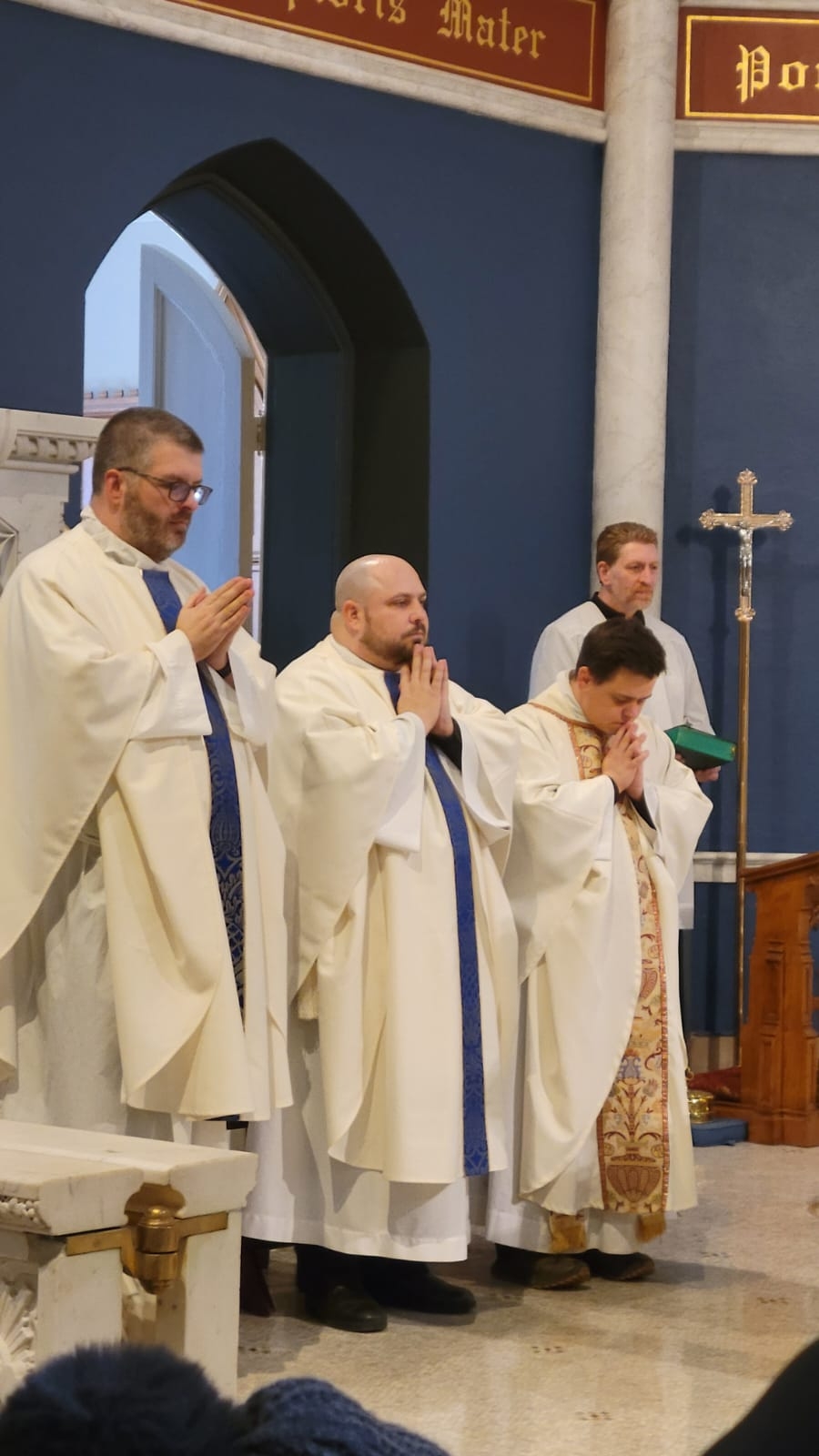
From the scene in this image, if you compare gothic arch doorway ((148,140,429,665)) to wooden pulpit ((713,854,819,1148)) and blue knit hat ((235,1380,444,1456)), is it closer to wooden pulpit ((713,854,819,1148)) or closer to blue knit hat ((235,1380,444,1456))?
wooden pulpit ((713,854,819,1148))

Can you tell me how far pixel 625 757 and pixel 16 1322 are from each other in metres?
2.56

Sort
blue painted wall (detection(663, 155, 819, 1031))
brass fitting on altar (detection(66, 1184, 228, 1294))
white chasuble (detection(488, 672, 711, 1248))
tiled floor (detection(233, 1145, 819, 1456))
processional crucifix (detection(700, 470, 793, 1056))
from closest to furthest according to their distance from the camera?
brass fitting on altar (detection(66, 1184, 228, 1294)) → tiled floor (detection(233, 1145, 819, 1456)) → white chasuble (detection(488, 672, 711, 1248)) → processional crucifix (detection(700, 470, 793, 1056)) → blue painted wall (detection(663, 155, 819, 1031))

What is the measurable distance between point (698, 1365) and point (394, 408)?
4.38 meters

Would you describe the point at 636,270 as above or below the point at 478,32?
below

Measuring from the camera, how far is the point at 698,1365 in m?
4.44

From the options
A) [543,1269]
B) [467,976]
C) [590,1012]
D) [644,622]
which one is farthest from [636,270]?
[543,1269]

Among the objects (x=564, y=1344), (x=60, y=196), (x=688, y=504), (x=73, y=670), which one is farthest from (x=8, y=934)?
(x=688, y=504)

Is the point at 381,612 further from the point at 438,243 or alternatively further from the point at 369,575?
the point at 438,243

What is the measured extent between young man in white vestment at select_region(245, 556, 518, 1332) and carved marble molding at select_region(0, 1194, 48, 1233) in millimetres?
1651

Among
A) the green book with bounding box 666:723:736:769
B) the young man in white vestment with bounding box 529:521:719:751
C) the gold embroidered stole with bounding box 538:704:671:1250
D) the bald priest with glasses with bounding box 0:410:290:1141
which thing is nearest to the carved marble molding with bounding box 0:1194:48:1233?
the bald priest with glasses with bounding box 0:410:290:1141

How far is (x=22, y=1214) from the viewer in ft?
9.68

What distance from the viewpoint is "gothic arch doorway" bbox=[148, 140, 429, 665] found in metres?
7.73

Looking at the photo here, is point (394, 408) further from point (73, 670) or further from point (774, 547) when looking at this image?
point (73, 670)

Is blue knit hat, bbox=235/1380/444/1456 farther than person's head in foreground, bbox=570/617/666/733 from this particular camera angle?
No
